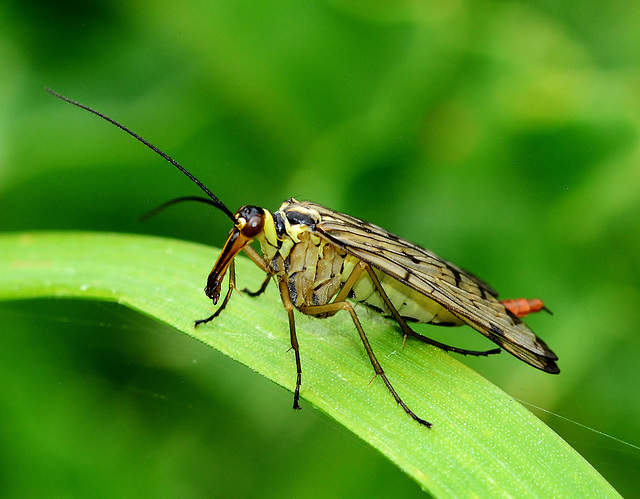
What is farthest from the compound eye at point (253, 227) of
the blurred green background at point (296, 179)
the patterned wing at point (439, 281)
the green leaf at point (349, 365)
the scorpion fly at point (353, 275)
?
the blurred green background at point (296, 179)

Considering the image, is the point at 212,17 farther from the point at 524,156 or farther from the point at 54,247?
the point at 524,156

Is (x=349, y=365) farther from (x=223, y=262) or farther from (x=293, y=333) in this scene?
(x=223, y=262)

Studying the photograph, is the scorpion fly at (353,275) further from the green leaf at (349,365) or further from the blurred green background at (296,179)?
the blurred green background at (296,179)

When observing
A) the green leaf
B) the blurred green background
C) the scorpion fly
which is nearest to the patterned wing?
the scorpion fly

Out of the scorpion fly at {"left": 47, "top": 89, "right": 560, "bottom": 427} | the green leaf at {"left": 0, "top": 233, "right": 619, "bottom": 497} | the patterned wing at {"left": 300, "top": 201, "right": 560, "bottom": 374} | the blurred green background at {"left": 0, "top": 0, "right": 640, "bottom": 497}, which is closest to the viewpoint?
the green leaf at {"left": 0, "top": 233, "right": 619, "bottom": 497}

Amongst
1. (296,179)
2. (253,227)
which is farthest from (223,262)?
(296,179)

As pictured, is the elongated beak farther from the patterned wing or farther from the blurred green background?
the blurred green background

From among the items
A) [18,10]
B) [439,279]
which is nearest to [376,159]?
[439,279]

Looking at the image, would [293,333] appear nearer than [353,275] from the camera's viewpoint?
Yes
